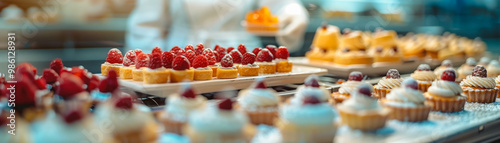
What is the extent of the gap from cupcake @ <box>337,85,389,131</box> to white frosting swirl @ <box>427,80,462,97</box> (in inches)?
24.8

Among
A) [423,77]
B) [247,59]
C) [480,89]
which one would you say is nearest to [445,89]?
[480,89]

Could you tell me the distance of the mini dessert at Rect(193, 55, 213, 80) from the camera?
2.61 meters

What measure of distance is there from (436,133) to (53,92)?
5.84 ft

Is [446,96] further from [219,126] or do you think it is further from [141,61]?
[141,61]

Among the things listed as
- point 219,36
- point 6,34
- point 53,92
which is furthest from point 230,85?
point 6,34

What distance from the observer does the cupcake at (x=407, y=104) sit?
1946 millimetres

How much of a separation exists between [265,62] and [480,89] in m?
1.43

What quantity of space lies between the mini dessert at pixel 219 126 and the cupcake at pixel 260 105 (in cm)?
31

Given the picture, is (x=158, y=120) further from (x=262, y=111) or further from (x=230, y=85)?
(x=230, y=85)

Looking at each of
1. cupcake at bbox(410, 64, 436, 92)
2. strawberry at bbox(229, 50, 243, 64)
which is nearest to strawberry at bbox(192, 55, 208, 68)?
strawberry at bbox(229, 50, 243, 64)

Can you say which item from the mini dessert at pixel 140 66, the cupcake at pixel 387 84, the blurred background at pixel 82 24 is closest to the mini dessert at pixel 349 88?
the cupcake at pixel 387 84

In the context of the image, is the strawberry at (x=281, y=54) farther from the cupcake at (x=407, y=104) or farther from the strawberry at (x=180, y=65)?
the cupcake at (x=407, y=104)

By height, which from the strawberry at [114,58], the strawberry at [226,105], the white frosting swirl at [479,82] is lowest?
the strawberry at [226,105]

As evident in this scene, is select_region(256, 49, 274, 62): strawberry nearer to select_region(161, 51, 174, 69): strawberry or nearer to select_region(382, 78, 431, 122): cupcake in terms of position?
select_region(161, 51, 174, 69): strawberry
